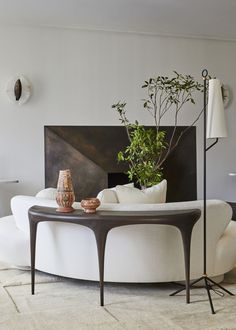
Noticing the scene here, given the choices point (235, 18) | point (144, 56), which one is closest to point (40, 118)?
point (144, 56)

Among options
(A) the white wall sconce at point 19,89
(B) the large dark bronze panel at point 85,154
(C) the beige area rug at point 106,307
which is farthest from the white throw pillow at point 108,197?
(A) the white wall sconce at point 19,89

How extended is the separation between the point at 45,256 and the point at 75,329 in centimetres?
100

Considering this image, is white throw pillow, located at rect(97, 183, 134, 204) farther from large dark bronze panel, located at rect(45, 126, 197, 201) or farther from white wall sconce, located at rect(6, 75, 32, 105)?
white wall sconce, located at rect(6, 75, 32, 105)

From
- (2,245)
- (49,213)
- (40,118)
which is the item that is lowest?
(2,245)

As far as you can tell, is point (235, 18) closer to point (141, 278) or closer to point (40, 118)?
point (40, 118)

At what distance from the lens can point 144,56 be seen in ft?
22.5

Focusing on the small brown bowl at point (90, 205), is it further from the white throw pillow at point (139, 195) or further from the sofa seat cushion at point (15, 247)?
the sofa seat cushion at point (15, 247)

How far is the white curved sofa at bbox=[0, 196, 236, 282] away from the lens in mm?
3275

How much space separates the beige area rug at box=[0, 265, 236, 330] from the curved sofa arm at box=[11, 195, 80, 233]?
0.43 m

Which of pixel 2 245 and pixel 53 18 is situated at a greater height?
pixel 53 18

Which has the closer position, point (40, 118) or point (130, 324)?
point (130, 324)

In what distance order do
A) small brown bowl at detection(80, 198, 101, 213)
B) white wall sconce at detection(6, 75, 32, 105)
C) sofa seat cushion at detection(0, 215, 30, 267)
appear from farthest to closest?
white wall sconce at detection(6, 75, 32, 105) < sofa seat cushion at detection(0, 215, 30, 267) < small brown bowl at detection(80, 198, 101, 213)

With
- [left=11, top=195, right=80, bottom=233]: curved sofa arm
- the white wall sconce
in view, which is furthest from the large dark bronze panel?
[left=11, top=195, right=80, bottom=233]: curved sofa arm

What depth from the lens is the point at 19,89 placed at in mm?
6281
